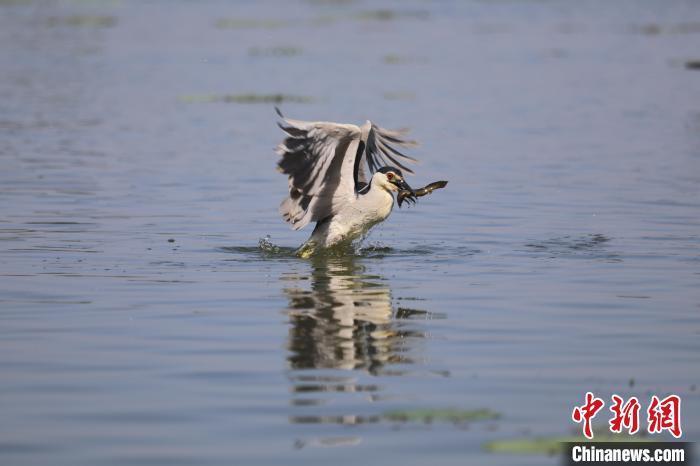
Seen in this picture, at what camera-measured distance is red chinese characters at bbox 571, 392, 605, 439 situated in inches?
269

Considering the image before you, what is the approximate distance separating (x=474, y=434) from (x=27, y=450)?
2.17 m

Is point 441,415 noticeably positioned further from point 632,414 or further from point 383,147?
point 383,147

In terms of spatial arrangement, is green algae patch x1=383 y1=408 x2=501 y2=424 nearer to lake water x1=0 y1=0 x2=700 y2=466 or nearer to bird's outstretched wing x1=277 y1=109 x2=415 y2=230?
lake water x1=0 y1=0 x2=700 y2=466

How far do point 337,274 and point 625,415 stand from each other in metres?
5.11

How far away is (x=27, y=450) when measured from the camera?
257 inches

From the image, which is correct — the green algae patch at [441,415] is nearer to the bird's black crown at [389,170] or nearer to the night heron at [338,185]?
the night heron at [338,185]

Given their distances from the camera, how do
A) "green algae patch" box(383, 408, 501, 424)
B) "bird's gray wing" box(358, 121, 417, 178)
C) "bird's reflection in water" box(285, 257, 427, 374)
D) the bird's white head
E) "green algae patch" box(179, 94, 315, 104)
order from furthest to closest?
"green algae patch" box(179, 94, 315, 104) < "bird's gray wing" box(358, 121, 417, 178) < the bird's white head < "bird's reflection in water" box(285, 257, 427, 374) < "green algae patch" box(383, 408, 501, 424)

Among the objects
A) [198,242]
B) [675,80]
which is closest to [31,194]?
[198,242]

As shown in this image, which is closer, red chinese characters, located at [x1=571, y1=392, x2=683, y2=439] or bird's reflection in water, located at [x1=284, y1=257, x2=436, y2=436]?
red chinese characters, located at [x1=571, y1=392, x2=683, y2=439]

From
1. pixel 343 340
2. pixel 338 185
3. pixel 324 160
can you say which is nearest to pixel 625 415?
pixel 343 340

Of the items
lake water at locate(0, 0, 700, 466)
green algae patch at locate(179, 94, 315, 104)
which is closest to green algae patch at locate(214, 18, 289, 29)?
lake water at locate(0, 0, 700, 466)

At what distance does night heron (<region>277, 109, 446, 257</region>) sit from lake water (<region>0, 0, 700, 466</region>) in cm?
35

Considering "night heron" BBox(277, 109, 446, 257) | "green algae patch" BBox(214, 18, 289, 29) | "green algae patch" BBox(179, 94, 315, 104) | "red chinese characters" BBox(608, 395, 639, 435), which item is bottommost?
"red chinese characters" BBox(608, 395, 639, 435)

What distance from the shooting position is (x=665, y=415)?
7.02 metres
